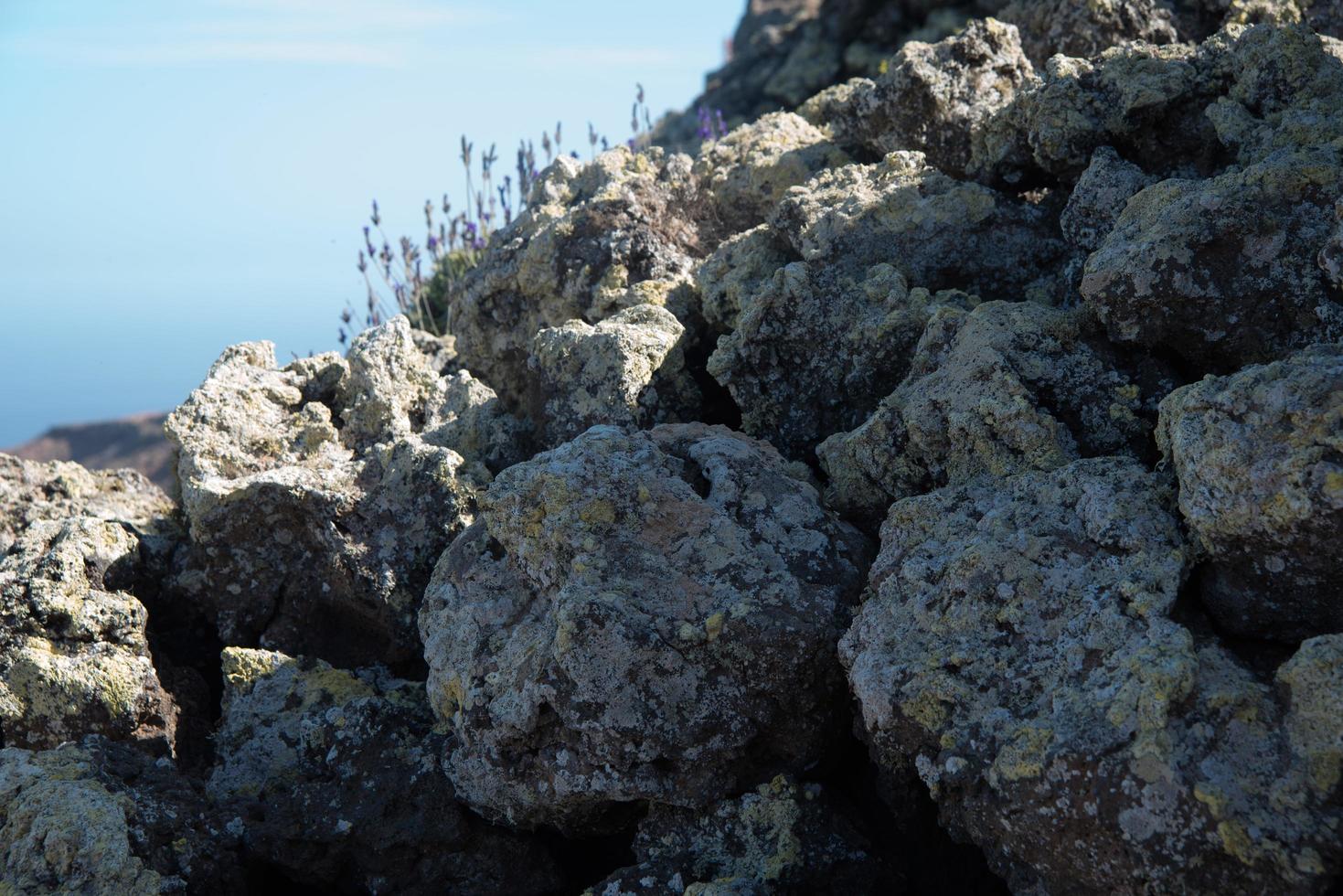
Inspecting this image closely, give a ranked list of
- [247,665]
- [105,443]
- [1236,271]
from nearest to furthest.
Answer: [1236,271] < [247,665] < [105,443]

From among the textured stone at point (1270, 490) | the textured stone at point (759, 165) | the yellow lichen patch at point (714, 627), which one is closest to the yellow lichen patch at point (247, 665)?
the yellow lichen patch at point (714, 627)

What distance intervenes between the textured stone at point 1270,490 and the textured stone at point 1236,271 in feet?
2.00

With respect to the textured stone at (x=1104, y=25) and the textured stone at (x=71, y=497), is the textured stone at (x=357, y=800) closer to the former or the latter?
the textured stone at (x=71, y=497)

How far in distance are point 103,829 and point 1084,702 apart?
10.7 ft

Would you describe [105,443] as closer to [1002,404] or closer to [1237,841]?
[1002,404]

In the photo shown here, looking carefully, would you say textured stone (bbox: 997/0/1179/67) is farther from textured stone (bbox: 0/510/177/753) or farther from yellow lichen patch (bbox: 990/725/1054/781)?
textured stone (bbox: 0/510/177/753)

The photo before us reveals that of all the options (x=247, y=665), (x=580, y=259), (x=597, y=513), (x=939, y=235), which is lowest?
(x=247, y=665)

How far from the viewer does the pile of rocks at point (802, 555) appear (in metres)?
3.21

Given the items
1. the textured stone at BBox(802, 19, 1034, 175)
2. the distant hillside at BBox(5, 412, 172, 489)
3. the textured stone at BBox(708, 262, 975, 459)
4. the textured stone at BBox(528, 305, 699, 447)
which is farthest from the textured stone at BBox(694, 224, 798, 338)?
the distant hillside at BBox(5, 412, 172, 489)

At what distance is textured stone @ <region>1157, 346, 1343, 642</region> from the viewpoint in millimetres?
3090

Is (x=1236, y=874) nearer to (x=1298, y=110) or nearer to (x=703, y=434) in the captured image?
(x=703, y=434)

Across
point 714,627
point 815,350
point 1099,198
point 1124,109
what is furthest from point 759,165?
point 714,627

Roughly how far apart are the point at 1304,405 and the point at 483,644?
2871mm

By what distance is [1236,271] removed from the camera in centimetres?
402
